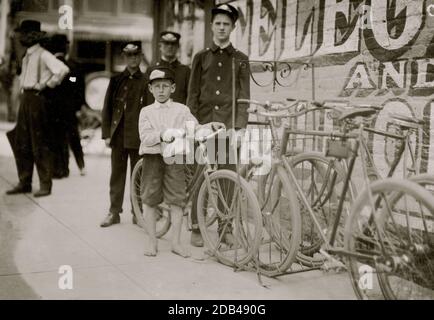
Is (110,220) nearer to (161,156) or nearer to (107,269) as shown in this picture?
(161,156)

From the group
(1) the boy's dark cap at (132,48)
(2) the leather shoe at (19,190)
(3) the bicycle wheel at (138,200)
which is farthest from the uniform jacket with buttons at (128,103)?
(2) the leather shoe at (19,190)

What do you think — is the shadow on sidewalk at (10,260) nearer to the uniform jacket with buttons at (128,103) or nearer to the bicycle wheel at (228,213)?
the uniform jacket with buttons at (128,103)

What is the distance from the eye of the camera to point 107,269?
183 inches

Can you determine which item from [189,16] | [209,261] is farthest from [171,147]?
[189,16]

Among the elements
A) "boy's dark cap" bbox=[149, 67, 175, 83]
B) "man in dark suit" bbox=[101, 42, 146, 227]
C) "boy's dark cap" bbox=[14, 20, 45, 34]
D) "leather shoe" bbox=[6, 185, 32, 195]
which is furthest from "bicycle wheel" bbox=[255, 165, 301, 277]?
"boy's dark cap" bbox=[14, 20, 45, 34]

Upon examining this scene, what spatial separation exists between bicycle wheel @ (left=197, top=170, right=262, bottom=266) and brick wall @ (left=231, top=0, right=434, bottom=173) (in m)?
1.17

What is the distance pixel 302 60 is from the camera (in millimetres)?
5773

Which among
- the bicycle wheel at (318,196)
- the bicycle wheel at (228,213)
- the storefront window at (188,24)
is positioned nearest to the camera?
the bicycle wheel at (318,196)

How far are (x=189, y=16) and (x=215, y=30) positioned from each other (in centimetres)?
339

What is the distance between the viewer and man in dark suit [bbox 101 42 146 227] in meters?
6.14

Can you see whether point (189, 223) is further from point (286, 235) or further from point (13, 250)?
point (13, 250)

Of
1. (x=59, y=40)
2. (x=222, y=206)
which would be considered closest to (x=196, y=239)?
(x=222, y=206)

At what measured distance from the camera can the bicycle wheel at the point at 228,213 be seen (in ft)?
14.7

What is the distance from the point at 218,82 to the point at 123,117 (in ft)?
4.41
